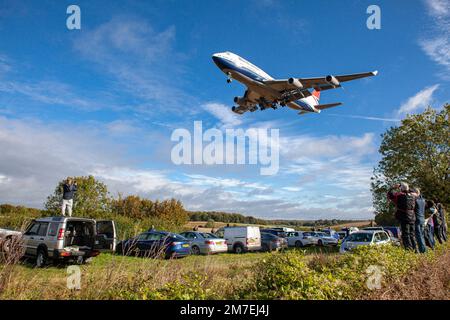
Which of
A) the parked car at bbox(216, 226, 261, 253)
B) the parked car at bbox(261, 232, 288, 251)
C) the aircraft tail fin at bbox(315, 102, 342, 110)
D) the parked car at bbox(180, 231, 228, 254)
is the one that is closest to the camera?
the parked car at bbox(180, 231, 228, 254)

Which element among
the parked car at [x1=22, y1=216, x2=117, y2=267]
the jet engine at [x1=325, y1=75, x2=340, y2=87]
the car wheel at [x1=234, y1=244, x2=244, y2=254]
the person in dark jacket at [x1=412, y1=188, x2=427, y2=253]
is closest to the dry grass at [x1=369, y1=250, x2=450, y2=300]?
the person in dark jacket at [x1=412, y1=188, x2=427, y2=253]

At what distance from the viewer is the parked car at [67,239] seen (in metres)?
11.2

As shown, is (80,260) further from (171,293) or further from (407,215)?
(407,215)

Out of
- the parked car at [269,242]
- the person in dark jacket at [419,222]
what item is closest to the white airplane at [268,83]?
the parked car at [269,242]

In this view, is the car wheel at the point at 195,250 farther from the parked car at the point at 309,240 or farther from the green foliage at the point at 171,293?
the green foliage at the point at 171,293

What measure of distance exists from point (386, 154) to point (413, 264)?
3112 centimetres

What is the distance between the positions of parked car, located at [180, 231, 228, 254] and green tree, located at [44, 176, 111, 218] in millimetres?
17290

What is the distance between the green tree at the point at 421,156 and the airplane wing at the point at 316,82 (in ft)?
43.9

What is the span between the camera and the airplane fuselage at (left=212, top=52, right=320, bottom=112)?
2622cm

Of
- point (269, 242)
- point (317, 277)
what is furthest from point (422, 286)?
point (269, 242)

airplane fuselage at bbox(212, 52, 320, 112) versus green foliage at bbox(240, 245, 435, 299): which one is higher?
airplane fuselage at bbox(212, 52, 320, 112)

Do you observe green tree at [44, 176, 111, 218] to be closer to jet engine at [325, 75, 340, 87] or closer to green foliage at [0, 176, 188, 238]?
green foliage at [0, 176, 188, 238]

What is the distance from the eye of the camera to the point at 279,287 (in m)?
4.38
